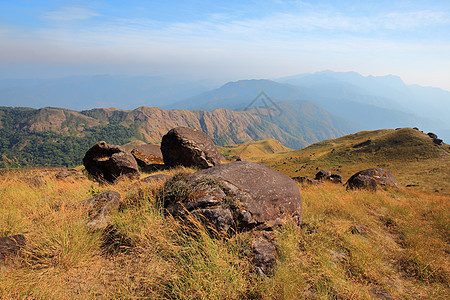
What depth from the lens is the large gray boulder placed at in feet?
16.8

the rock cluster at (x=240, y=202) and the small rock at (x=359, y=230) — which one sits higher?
the rock cluster at (x=240, y=202)

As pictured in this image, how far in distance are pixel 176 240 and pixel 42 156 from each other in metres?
250

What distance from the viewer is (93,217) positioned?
5.50 m

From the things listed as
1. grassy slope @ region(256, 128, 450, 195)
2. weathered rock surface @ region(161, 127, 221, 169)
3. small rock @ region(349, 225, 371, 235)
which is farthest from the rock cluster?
grassy slope @ region(256, 128, 450, 195)

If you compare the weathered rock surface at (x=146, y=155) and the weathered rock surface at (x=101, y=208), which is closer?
the weathered rock surface at (x=101, y=208)

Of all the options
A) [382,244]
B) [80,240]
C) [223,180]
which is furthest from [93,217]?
[382,244]

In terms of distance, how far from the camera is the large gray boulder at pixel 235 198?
16.8ft

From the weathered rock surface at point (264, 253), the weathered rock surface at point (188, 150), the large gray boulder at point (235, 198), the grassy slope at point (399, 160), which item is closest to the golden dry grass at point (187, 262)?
the weathered rock surface at point (264, 253)

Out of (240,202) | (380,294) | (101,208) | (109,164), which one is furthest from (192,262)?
(109,164)

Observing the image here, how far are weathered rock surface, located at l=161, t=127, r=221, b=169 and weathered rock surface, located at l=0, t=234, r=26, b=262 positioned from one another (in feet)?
41.7

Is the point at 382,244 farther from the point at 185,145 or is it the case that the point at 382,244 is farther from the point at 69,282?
the point at 185,145

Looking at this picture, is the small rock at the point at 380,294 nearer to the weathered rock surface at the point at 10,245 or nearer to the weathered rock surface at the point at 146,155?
the weathered rock surface at the point at 10,245

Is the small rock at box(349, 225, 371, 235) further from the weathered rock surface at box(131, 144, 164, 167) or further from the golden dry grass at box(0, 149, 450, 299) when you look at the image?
the weathered rock surface at box(131, 144, 164, 167)

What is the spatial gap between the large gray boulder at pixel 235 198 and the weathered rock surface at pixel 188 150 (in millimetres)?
10578
